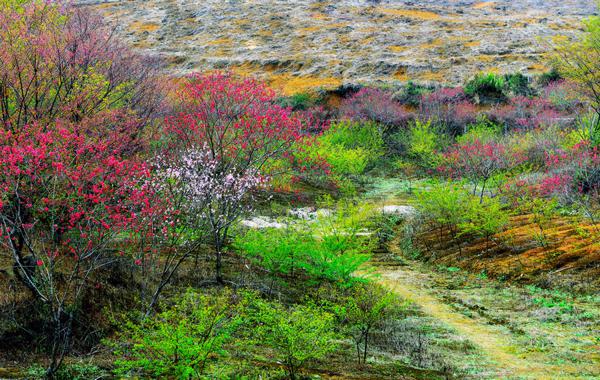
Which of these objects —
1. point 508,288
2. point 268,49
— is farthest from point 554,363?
point 268,49

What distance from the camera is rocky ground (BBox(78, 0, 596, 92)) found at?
54.8 metres

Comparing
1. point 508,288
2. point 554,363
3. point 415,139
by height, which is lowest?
point 415,139

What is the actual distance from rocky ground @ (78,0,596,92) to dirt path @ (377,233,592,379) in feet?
117

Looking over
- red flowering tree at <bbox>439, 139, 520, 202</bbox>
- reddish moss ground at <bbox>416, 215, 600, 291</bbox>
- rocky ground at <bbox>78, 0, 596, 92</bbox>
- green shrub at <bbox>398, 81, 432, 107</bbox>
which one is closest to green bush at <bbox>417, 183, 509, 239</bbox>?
reddish moss ground at <bbox>416, 215, 600, 291</bbox>

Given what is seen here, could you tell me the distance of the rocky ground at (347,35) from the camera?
5475 centimetres

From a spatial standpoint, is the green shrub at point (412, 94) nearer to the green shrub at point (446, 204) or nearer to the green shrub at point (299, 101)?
the green shrub at point (299, 101)

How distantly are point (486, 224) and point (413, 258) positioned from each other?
3407 millimetres

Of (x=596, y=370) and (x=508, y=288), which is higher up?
(x=596, y=370)

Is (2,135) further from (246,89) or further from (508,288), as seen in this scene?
(508,288)

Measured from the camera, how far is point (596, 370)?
805 cm

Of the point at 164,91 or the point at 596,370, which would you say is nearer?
the point at 596,370

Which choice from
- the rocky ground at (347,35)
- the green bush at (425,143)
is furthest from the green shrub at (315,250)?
the rocky ground at (347,35)

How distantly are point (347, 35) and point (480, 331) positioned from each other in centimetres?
6087

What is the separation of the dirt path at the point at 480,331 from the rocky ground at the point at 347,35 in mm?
35724
